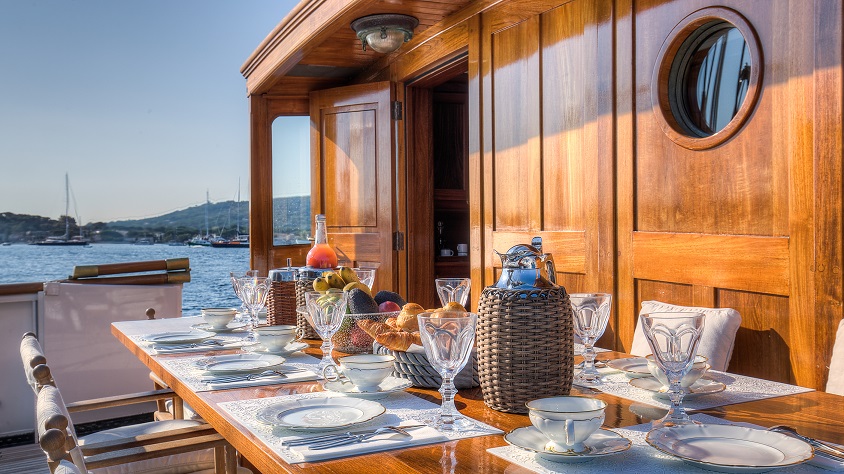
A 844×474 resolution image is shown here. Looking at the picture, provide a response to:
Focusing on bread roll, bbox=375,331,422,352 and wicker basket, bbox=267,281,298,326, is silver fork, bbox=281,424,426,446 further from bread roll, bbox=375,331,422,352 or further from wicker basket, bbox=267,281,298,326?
wicker basket, bbox=267,281,298,326

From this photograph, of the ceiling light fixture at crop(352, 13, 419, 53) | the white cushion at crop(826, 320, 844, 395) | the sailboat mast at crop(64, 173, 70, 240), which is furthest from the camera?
the sailboat mast at crop(64, 173, 70, 240)

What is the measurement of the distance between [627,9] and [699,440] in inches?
81.7

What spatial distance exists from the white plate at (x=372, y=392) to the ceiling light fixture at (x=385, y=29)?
262 cm

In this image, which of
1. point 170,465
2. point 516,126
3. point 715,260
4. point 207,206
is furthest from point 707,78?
point 207,206

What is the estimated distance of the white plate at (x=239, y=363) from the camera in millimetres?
1564

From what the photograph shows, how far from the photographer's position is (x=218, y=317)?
2295 millimetres

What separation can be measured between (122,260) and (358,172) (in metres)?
26.0

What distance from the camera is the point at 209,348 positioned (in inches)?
77.1

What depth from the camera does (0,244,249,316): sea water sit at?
28.4m

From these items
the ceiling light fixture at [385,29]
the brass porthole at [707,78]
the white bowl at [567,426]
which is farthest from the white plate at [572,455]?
the ceiling light fixture at [385,29]

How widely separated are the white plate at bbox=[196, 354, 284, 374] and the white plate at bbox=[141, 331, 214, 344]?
11.1 inches

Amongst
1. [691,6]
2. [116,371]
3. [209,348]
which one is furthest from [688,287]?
[116,371]

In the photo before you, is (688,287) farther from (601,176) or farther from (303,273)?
(303,273)

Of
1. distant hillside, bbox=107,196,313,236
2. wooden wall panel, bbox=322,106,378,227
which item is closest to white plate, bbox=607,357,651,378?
wooden wall panel, bbox=322,106,378,227
